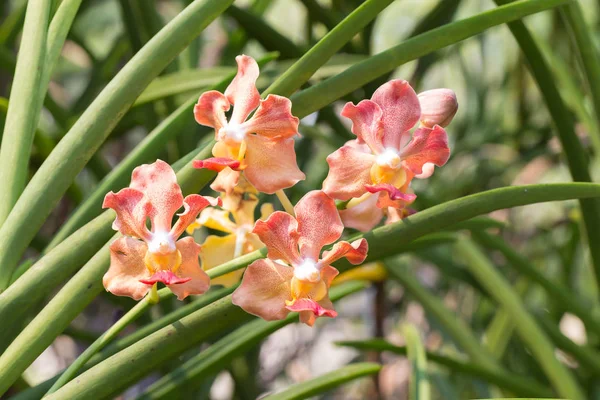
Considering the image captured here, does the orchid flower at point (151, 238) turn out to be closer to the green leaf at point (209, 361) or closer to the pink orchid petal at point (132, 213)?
the pink orchid petal at point (132, 213)

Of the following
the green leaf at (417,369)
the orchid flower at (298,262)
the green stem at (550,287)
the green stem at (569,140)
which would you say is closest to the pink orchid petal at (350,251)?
the orchid flower at (298,262)

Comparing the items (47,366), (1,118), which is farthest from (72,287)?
(47,366)

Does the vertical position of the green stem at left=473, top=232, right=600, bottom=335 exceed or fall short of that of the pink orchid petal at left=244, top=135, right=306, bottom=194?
it exceeds it

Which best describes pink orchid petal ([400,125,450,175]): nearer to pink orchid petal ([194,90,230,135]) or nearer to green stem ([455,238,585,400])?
pink orchid petal ([194,90,230,135])

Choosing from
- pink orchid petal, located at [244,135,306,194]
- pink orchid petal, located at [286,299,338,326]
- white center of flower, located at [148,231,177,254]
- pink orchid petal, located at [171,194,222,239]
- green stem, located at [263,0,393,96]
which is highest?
green stem, located at [263,0,393,96]

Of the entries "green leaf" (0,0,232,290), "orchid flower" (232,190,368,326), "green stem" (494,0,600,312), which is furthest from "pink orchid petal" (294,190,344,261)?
"green stem" (494,0,600,312)

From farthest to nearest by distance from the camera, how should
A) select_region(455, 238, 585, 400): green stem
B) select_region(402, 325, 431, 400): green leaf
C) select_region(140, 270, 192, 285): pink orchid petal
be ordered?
1. select_region(455, 238, 585, 400): green stem
2. select_region(402, 325, 431, 400): green leaf
3. select_region(140, 270, 192, 285): pink orchid petal

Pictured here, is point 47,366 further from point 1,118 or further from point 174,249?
point 174,249

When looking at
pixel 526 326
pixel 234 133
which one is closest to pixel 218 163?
pixel 234 133
